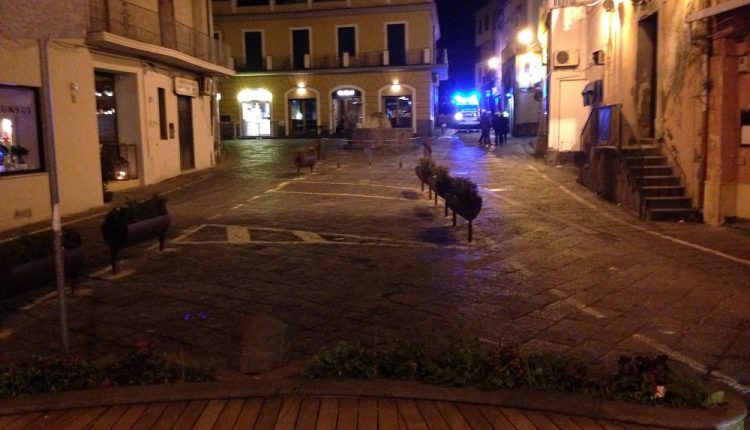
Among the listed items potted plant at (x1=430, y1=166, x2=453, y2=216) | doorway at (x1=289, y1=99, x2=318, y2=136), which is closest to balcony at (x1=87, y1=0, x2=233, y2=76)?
potted plant at (x1=430, y1=166, x2=453, y2=216)

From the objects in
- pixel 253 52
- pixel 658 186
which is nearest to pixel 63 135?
pixel 658 186

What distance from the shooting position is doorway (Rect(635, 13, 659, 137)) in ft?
44.8

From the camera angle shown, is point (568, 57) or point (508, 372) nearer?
point (508, 372)

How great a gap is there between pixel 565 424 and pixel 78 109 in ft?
39.4

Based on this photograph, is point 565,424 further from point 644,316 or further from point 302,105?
point 302,105

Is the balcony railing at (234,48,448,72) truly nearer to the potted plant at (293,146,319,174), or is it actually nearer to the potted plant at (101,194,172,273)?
the potted plant at (293,146,319,174)

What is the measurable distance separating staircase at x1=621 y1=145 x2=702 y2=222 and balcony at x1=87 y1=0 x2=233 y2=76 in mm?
10454

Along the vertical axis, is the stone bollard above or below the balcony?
below

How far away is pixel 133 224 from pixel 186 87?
1303 cm

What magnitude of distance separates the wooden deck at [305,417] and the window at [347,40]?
38.0m

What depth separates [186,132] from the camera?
20984mm

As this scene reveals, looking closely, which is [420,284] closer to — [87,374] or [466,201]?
[466,201]

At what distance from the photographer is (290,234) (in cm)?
1009

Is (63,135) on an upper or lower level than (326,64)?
lower
